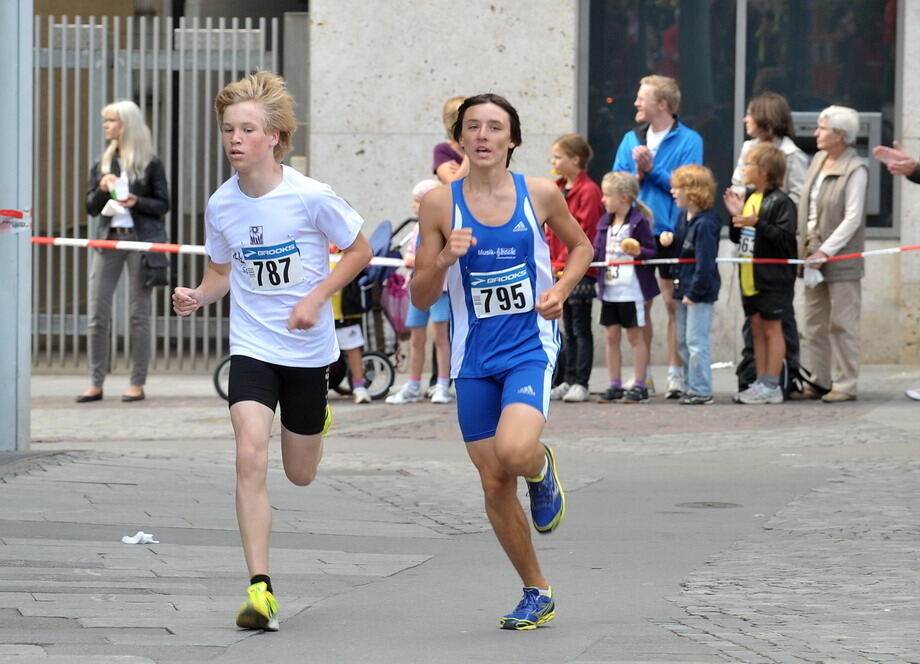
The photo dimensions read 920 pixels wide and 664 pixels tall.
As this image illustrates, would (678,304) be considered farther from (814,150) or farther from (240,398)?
(240,398)

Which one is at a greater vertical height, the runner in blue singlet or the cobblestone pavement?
the runner in blue singlet

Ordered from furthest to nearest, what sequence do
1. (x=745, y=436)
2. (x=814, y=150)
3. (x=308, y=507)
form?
1. (x=814, y=150)
2. (x=745, y=436)
3. (x=308, y=507)

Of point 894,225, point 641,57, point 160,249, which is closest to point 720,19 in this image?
point 641,57

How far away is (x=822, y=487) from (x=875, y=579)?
8.03 ft

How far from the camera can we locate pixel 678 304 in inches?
503

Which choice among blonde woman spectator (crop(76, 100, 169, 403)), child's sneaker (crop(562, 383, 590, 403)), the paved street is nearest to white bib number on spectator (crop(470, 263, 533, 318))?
the paved street

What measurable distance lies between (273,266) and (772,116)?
24.7 feet

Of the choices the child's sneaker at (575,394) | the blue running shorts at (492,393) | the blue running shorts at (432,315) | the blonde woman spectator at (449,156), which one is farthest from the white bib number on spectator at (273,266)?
the child's sneaker at (575,394)

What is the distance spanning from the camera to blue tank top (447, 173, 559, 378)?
582cm

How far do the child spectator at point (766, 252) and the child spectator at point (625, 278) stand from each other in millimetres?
649

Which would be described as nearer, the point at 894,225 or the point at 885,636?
the point at 885,636

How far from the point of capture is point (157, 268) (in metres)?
13.1

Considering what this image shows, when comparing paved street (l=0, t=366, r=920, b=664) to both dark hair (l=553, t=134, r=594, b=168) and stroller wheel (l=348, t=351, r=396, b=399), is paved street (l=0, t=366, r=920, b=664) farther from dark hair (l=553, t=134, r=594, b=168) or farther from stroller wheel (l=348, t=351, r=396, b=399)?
dark hair (l=553, t=134, r=594, b=168)

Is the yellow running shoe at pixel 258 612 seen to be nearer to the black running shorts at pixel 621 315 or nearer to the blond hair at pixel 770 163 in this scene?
the black running shorts at pixel 621 315
